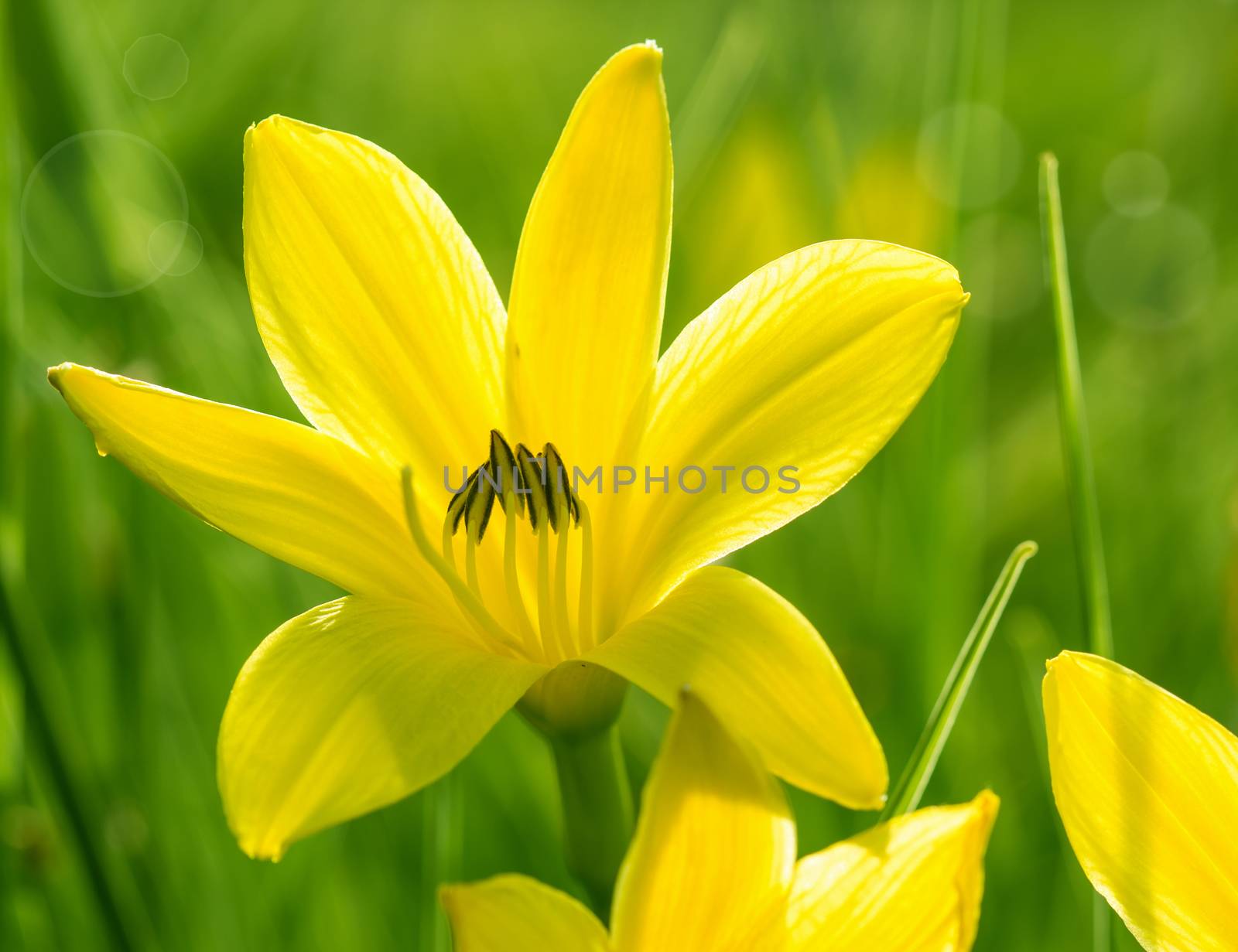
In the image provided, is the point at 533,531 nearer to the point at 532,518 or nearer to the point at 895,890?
the point at 532,518

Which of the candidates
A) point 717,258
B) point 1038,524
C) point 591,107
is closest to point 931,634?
point 591,107

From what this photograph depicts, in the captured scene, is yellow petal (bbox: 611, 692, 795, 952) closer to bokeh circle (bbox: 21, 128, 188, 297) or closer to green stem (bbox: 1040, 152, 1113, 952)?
green stem (bbox: 1040, 152, 1113, 952)

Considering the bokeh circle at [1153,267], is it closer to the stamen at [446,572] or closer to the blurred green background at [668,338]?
the blurred green background at [668,338]

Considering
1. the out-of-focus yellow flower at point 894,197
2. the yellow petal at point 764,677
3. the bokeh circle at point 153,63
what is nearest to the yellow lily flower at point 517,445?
the yellow petal at point 764,677

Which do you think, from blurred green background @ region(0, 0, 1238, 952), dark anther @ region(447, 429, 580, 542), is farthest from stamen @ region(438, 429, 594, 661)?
blurred green background @ region(0, 0, 1238, 952)

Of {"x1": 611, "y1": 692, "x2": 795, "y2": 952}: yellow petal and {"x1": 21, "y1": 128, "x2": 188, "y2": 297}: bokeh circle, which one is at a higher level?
{"x1": 21, "y1": 128, "x2": 188, "y2": 297}: bokeh circle

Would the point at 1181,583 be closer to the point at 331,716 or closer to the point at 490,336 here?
the point at 490,336

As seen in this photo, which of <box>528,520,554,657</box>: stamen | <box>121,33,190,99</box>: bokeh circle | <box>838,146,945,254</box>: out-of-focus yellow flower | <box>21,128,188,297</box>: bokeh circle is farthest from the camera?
<box>838,146,945,254</box>: out-of-focus yellow flower
